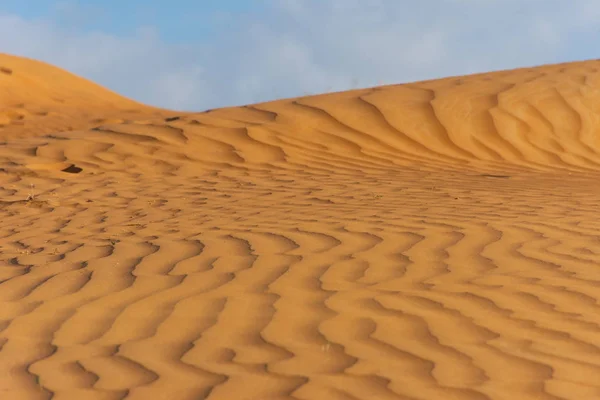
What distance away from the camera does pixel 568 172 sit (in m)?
8.47

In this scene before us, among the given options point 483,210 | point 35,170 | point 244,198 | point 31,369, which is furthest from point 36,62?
point 31,369

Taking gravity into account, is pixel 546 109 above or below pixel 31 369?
above

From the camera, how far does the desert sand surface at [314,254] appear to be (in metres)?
3.01

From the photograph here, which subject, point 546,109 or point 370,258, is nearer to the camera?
point 370,258

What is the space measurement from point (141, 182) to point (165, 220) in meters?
2.08

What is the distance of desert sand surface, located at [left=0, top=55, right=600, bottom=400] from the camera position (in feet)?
9.87

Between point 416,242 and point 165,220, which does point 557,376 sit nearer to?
point 416,242

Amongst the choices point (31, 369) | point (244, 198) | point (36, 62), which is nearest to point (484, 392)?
point (31, 369)

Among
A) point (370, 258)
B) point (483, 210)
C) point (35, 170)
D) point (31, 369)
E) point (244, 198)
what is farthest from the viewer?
point (35, 170)

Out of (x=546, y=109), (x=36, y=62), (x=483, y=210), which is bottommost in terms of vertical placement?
(x=483, y=210)

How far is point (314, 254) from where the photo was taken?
473 centimetres

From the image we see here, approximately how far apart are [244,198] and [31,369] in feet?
13.1

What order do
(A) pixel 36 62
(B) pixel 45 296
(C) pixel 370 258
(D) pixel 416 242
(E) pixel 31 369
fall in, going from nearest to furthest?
(E) pixel 31 369
(B) pixel 45 296
(C) pixel 370 258
(D) pixel 416 242
(A) pixel 36 62

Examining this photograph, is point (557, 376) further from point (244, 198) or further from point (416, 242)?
point (244, 198)
